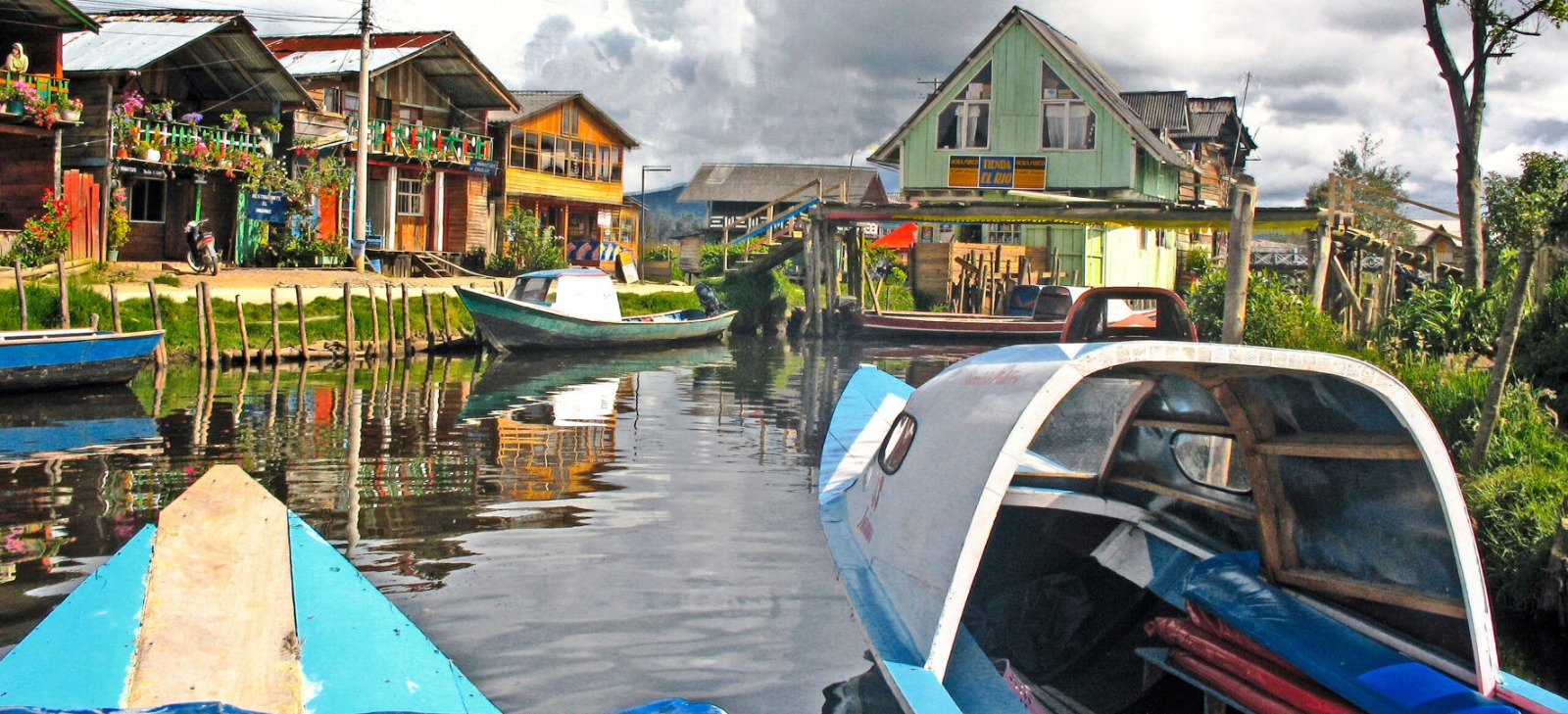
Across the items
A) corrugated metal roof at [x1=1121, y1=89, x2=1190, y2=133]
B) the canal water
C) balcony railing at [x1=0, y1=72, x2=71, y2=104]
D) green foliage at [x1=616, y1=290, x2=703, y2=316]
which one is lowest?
the canal water

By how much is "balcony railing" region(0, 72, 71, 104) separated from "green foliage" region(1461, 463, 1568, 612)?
25.7m

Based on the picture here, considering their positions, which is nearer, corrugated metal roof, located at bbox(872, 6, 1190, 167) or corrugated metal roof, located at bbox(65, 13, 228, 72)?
corrugated metal roof, located at bbox(65, 13, 228, 72)

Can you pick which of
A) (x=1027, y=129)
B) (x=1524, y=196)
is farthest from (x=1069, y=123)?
(x=1524, y=196)

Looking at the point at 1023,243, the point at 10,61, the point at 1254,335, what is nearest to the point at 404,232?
the point at 10,61

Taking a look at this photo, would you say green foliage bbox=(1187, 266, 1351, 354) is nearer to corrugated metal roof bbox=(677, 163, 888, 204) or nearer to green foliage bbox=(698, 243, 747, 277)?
green foliage bbox=(698, 243, 747, 277)

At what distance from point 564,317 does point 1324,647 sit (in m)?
24.0

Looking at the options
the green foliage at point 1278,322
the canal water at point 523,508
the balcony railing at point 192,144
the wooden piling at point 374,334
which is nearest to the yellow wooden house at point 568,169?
the balcony railing at point 192,144

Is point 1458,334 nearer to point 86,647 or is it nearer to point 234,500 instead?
point 234,500

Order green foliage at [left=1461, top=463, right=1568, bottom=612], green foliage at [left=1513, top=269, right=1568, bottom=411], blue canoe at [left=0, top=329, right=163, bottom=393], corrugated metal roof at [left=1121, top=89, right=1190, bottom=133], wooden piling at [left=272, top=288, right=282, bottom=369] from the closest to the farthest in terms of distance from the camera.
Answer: green foliage at [left=1461, top=463, right=1568, bottom=612]
green foliage at [left=1513, top=269, right=1568, bottom=411]
blue canoe at [left=0, top=329, right=163, bottom=393]
wooden piling at [left=272, top=288, right=282, bottom=369]
corrugated metal roof at [left=1121, top=89, right=1190, bottom=133]

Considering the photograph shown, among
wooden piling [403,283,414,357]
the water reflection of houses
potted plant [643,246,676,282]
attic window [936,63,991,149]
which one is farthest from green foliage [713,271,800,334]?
the water reflection of houses

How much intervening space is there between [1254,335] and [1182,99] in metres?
40.6

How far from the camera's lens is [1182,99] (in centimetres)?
5503

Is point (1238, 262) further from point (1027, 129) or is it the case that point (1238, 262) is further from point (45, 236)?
point (1027, 129)

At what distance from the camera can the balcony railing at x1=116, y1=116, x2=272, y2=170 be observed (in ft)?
94.1
